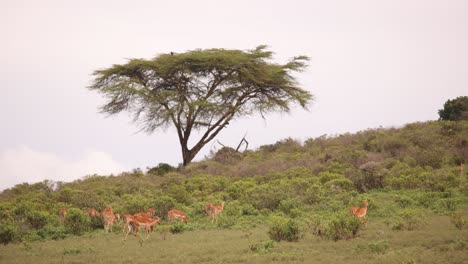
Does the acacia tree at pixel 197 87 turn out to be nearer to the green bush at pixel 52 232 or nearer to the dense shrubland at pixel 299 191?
the dense shrubland at pixel 299 191

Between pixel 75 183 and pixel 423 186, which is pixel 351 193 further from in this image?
pixel 75 183

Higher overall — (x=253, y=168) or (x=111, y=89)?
(x=111, y=89)

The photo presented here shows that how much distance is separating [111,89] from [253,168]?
41.6 feet

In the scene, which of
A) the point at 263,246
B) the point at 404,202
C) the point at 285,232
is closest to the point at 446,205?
the point at 404,202

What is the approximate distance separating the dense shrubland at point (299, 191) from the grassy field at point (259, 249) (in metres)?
0.51

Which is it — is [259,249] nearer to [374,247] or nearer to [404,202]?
[374,247]

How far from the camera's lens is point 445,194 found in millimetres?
21516

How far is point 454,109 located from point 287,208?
84.1ft

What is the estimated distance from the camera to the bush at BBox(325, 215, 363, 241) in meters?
15.2

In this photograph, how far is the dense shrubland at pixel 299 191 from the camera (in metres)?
18.9

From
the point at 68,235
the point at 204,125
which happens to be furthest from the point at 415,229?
the point at 204,125

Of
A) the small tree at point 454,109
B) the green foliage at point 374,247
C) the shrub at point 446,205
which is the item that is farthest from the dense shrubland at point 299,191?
the small tree at point 454,109

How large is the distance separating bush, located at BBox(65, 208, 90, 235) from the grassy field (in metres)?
1.26

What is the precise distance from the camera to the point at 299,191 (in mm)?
23641
